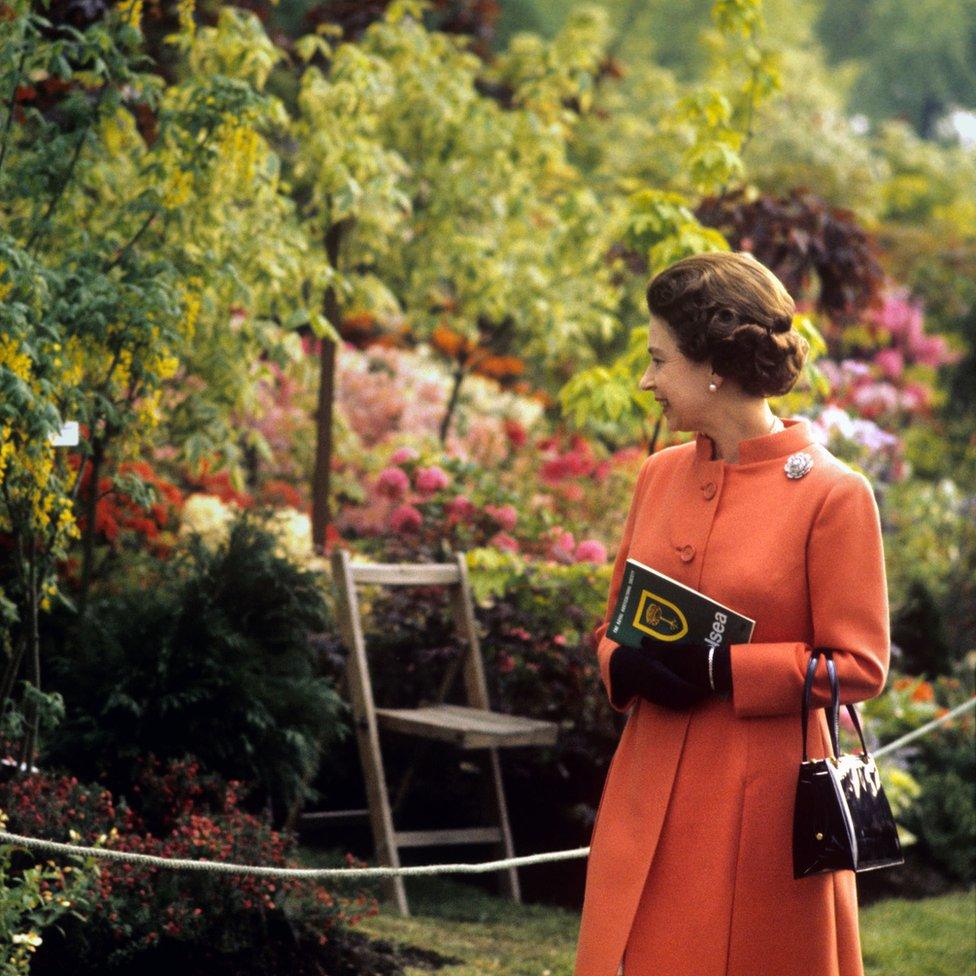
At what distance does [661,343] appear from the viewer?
279cm

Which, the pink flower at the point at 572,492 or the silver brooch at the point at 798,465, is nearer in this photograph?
the silver brooch at the point at 798,465

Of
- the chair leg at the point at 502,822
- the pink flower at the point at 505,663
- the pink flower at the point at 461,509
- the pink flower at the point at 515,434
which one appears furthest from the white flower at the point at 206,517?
the pink flower at the point at 515,434

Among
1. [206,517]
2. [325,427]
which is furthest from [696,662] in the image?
[325,427]

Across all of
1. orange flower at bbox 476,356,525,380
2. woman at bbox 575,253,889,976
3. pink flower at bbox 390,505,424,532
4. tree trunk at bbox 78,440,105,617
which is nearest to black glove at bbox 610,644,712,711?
woman at bbox 575,253,889,976

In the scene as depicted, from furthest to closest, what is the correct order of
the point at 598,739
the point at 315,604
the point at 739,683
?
the point at 598,739 < the point at 315,604 < the point at 739,683

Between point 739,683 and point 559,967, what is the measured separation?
8.92 ft

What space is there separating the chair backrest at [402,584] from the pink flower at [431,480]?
62 centimetres

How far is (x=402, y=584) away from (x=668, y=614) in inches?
144

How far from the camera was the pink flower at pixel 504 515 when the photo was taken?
23.2 ft

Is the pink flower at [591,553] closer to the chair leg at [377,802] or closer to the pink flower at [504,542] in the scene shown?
the pink flower at [504,542]

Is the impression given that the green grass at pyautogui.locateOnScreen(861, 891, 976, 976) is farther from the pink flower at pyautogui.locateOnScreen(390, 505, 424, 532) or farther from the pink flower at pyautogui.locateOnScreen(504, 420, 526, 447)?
the pink flower at pyautogui.locateOnScreen(504, 420, 526, 447)

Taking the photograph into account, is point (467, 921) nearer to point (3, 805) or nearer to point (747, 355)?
point (3, 805)

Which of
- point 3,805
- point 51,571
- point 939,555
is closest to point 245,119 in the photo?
point 51,571

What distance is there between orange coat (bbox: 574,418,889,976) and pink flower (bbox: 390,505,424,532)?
418cm
